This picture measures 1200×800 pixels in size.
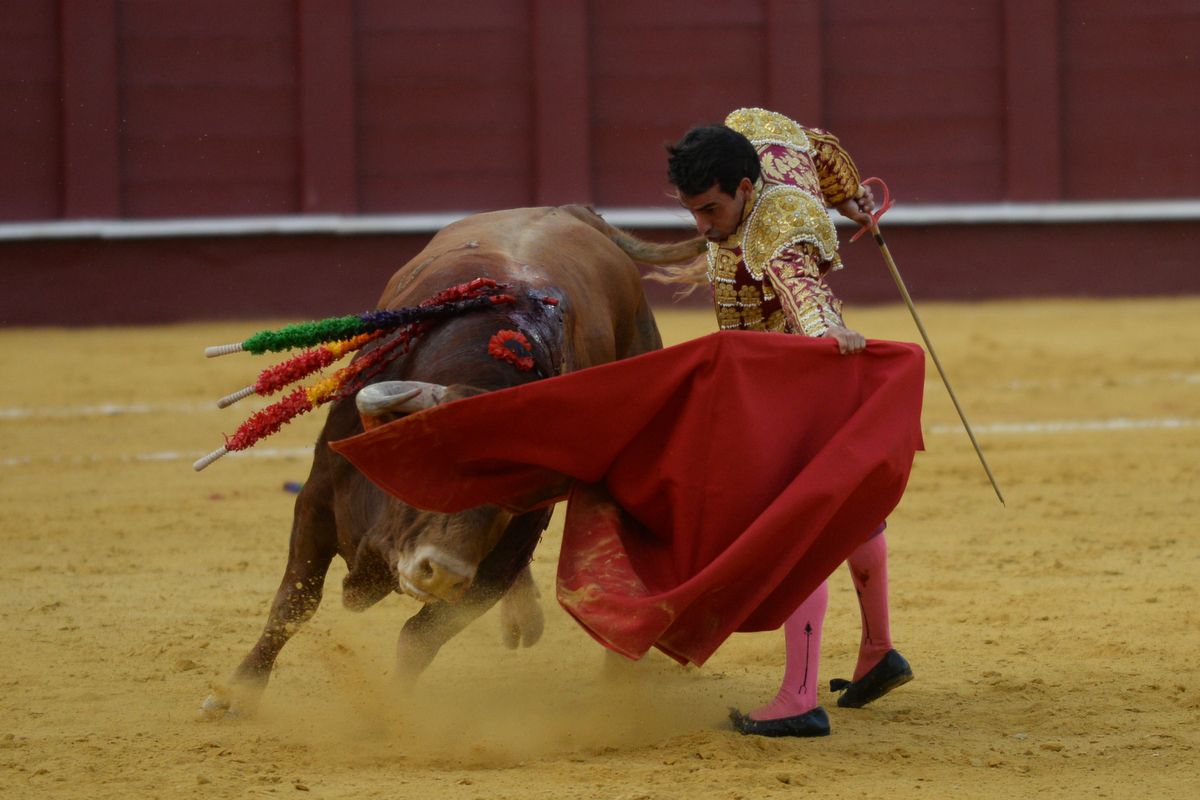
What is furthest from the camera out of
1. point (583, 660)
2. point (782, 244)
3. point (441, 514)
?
point (583, 660)

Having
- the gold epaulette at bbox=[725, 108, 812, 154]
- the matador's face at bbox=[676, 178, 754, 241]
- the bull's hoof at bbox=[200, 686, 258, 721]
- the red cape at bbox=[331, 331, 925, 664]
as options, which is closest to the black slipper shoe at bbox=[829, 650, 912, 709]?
the red cape at bbox=[331, 331, 925, 664]

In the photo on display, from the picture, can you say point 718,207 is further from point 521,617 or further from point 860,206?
point 521,617

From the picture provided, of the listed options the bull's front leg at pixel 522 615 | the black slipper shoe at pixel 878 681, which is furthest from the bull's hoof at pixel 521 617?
the black slipper shoe at pixel 878 681

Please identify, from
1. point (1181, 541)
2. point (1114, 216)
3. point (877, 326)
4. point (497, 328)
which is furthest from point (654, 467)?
point (1114, 216)

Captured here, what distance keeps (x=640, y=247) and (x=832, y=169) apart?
1148 millimetres

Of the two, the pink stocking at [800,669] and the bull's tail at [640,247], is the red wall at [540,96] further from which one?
Answer: the pink stocking at [800,669]

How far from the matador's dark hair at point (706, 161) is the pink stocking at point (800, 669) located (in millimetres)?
760

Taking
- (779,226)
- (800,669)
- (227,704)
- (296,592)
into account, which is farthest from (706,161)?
(227,704)

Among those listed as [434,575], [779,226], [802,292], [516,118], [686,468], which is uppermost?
[516,118]

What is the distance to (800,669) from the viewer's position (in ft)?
9.73

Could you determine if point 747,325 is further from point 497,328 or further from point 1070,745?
point 1070,745

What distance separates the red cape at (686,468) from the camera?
272cm

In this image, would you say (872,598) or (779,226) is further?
(872,598)

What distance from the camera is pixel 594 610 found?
2.71 metres
